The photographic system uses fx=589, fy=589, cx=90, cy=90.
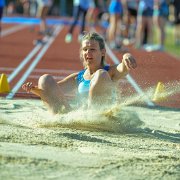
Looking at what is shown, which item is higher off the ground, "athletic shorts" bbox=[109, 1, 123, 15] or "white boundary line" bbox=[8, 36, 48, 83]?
"athletic shorts" bbox=[109, 1, 123, 15]

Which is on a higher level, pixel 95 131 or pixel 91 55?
pixel 91 55

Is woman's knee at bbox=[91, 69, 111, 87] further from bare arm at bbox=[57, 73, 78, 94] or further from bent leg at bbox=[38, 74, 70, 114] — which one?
bare arm at bbox=[57, 73, 78, 94]

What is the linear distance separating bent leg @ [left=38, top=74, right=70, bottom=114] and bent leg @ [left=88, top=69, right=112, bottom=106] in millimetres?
287

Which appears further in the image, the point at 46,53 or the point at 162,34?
the point at 162,34

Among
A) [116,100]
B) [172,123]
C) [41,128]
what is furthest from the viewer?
[172,123]

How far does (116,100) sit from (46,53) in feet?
26.2

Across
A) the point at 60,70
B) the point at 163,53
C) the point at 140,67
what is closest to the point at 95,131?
the point at 140,67

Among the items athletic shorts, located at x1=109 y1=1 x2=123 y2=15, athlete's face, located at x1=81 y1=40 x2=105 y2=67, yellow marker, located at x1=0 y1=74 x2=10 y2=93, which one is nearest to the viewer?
athlete's face, located at x1=81 y1=40 x2=105 y2=67

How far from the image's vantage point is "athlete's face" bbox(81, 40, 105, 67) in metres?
5.43

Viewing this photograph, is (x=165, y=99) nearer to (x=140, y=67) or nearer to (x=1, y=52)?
(x=140, y=67)

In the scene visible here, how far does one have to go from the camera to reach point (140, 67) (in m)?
8.18

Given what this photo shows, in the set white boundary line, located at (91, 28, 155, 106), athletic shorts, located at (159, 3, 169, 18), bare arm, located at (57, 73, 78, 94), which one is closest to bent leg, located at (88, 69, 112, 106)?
bare arm, located at (57, 73, 78, 94)

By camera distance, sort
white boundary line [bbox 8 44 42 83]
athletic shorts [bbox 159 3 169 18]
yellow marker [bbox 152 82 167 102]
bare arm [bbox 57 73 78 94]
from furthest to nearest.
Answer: athletic shorts [bbox 159 3 169 18] → white boundary line [bbox 8 44 42 83] → yellow marker [bbox 152 82 167 102] → bare arm [bbox 57 73 78 94]

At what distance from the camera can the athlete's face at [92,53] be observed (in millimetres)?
Result: 5430
